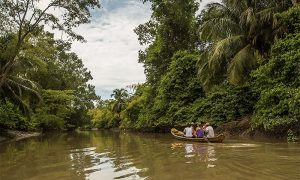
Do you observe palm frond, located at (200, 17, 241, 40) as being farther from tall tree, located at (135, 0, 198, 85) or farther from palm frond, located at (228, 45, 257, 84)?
tall tree, located at (135, 0, 198, 85)

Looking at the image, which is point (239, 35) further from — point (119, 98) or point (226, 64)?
point (119, 98)

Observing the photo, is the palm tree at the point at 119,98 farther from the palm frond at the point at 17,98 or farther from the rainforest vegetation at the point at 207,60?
the palm frond at the point at 17,98

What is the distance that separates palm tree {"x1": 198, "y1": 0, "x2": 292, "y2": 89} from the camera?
2039cm

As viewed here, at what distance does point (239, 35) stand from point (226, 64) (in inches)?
83.3

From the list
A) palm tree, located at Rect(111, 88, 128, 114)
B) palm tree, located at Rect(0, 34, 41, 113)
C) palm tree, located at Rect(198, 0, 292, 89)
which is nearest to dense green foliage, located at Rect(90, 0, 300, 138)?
palm tree, located at Rect(198, 0, 292, 89)

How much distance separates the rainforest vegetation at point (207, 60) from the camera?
18.3 m

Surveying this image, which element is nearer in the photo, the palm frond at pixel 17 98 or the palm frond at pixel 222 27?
the palm frond at pixel 222 27

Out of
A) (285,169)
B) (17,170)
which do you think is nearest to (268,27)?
(285,169)

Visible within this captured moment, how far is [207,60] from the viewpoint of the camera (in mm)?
23828

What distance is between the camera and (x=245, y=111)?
23688 mm

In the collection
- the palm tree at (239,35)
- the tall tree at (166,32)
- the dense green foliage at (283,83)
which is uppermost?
the tall tree at (166,32)

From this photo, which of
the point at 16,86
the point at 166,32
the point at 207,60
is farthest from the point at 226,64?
the point at 16,86

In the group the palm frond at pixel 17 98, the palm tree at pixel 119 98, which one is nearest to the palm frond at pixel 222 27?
the palm frond at pixel 17 98

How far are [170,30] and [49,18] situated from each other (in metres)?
14.1
